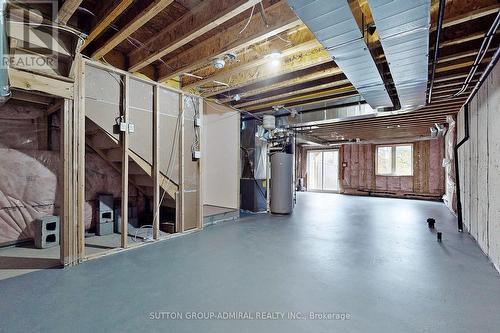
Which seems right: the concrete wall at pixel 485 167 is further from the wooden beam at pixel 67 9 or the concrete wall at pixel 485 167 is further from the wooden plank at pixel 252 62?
the wooden beam at pixel 67 9

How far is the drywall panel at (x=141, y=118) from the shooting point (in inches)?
127

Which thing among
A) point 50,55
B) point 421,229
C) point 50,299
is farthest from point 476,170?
point 50,55

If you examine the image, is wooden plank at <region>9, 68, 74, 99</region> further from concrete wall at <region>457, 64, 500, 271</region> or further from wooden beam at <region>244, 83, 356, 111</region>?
concrete wall at <region>457, 64, 500, 271</region>

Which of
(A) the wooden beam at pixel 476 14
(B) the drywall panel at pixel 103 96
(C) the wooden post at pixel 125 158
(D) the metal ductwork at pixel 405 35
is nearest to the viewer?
(D) the metal ductwork at pixel 405 35

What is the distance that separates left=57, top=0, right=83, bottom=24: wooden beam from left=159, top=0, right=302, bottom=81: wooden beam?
122 centimetres

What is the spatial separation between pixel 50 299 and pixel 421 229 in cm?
Answer: 505

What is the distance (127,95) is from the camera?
310 centimetres

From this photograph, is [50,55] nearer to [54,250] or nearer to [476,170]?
[54,250]

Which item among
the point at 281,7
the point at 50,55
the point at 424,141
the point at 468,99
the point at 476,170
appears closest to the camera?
the point at 281,7

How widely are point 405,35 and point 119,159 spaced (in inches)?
143

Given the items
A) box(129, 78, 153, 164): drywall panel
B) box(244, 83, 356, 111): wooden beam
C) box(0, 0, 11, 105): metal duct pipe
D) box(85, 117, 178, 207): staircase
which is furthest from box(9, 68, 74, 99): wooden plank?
box(244, 83, 356, 111): wooden beam

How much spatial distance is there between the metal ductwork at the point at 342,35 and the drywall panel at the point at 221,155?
2.75 m

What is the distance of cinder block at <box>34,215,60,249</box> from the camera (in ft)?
10.3

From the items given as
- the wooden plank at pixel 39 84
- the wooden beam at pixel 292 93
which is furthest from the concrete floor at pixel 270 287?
the wooden beam at pixel 292 93
